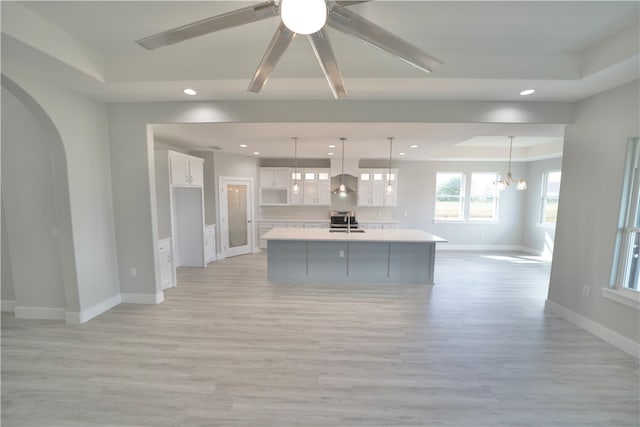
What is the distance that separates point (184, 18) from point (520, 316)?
4.87 metres

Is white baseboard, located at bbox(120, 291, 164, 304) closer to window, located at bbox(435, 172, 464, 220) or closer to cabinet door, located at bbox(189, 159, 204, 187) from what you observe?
cabinet door, located at bbox(189, 159, 204, 187)

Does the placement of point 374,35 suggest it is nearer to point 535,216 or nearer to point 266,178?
point 266,178

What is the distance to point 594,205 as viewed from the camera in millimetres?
2867

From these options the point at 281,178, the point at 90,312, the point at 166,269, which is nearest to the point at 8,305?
the point at 90,312

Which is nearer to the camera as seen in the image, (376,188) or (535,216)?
(535,216)

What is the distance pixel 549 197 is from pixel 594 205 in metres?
4.57

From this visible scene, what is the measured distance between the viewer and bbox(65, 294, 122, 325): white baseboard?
9.77 ft

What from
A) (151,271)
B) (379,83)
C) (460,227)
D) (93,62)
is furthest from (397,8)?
(460,227)

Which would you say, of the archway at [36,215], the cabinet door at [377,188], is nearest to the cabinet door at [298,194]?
the cabinet door at [377,188]

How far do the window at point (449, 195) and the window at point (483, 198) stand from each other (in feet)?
1.02

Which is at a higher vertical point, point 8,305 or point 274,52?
point 274,52

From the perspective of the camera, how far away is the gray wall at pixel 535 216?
639cm

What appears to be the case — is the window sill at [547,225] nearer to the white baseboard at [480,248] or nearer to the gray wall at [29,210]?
the white baseboard at [480,248]

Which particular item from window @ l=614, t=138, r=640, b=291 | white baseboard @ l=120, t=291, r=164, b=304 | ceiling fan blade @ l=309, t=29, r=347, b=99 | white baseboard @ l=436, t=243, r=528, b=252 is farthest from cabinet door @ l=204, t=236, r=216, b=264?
window @ l=614, t=138, r=640, b=291
